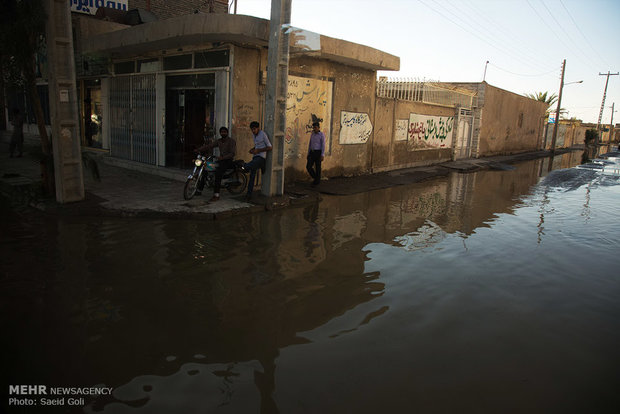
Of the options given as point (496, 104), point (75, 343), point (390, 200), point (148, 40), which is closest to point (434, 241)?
point (390, 200)

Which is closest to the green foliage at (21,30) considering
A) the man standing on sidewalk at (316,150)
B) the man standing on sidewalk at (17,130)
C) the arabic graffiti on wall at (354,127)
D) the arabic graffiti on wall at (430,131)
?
the man standing on sidewalk at (17,130)

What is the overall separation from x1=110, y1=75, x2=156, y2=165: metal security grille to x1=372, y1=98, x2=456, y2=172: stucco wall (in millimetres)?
7501

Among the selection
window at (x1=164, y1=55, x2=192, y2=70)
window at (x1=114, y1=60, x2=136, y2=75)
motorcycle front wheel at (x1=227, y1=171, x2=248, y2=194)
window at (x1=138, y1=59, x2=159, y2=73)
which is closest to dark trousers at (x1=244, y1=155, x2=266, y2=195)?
motorcycle front wheel at (x1=227, y1=171, x2=248, y2=194)

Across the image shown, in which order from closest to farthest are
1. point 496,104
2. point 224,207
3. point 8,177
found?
1. point 224,207
2. point 8,177
3. point 496,104

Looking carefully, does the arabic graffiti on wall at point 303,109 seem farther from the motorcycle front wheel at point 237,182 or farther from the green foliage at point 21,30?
the green foliage at point 21,30

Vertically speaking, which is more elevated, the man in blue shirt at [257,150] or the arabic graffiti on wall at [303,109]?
the arabic graffiti on wall at [303,109]

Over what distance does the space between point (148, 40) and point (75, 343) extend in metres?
8.78

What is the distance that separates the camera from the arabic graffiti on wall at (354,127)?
42.6 ft

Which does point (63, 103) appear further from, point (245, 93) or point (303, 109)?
point (303, 109)

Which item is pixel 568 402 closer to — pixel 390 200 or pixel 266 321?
pixel 266 321

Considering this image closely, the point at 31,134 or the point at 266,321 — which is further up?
the point at 31,134

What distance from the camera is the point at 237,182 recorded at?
9.36 metres

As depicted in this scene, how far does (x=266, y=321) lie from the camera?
3859 millimetres

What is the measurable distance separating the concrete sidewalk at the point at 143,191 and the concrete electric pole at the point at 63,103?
1.45 ft
